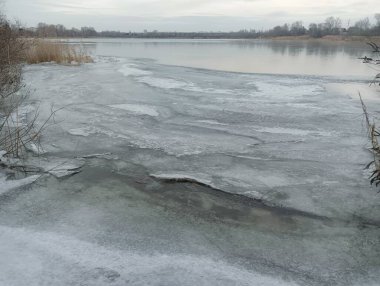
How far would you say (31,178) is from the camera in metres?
3.91

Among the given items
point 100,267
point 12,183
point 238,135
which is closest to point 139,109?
point 238,135

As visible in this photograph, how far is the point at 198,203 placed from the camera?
346 cm

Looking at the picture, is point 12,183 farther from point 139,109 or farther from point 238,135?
point 139,109

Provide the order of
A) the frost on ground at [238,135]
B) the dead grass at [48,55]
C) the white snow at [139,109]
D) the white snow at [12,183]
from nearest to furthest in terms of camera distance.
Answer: the white snow at [12,183], the frost on ground at [238,135], the white snow at [139,109], the dead grass at [48,55]

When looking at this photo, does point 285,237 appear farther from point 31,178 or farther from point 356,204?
point 31,178

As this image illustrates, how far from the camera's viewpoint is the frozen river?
2.49 meters

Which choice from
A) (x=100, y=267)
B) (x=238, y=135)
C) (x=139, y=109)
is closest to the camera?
(x=100, y=267)

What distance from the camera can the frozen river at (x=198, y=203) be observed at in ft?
8.18

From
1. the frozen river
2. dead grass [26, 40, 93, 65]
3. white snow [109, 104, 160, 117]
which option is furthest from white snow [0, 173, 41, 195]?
dead grass [26, 40, 93, 65]

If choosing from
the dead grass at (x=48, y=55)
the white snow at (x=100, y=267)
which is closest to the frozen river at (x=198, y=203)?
the white snow at (x=100, y=267)

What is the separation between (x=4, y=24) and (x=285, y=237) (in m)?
7.93

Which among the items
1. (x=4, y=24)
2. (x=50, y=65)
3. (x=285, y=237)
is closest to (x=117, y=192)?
(x=285, y=237)

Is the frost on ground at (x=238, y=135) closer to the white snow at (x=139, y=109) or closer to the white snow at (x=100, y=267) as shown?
the white snow at (x=139, y=109)

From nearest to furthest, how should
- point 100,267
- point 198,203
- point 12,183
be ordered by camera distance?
point 100,267
point 198,203
point 12,183
